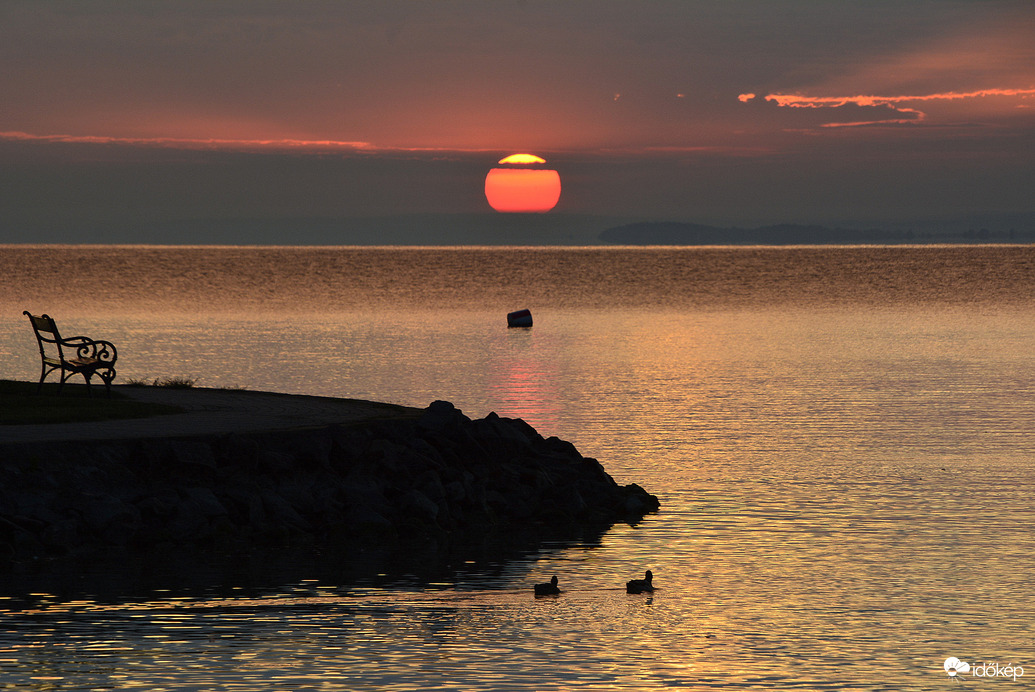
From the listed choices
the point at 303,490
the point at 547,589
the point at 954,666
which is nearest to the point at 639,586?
the point at 547,589

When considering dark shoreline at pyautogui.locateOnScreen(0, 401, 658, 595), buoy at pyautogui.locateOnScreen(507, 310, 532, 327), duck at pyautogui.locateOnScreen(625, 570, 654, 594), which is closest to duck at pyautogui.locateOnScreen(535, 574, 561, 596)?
duck at pyautogui.locateOnScreen(625, 570, 654, 594)

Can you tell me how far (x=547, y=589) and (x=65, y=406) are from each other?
10924 millimetres

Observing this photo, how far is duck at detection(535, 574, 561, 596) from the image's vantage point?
17.2 metres

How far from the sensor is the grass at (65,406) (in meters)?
22.5

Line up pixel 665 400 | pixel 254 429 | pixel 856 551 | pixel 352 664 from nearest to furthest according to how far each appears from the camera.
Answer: pixel 352 664
pixel 856 551
pixel 254 429
pixel 665 400

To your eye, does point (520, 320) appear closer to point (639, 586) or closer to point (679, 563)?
point (679, 563)

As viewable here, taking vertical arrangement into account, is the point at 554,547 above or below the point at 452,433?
below

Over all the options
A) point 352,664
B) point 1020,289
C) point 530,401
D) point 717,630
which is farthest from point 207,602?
point 1020,289

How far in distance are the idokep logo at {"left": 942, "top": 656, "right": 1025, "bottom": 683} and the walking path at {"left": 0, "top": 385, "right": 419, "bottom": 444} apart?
41.1ft

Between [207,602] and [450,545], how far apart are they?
512 centimetres

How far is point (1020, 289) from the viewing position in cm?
14712

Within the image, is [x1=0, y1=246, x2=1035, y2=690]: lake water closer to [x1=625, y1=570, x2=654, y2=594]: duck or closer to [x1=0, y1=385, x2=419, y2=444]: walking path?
[x1=625, y1=570, x2=654, y2=594]: duck

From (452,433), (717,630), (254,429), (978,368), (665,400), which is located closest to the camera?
(717,630)

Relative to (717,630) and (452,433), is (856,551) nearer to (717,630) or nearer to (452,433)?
(717,630)
